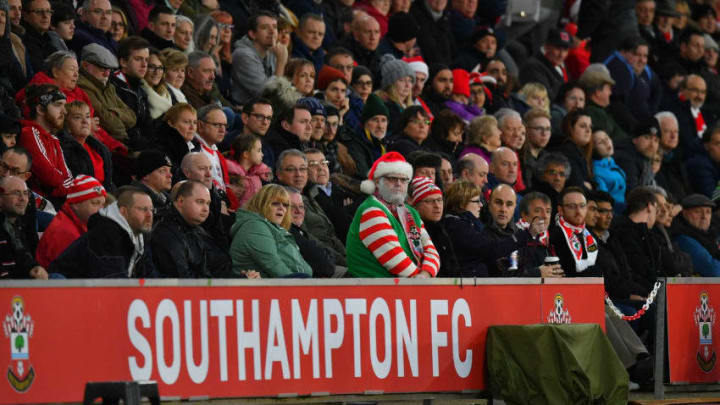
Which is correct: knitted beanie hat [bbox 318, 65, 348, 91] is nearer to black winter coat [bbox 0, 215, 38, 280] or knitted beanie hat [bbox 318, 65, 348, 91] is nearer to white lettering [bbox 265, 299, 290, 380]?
black winter coat [bbox 0, 215, 38, 280]

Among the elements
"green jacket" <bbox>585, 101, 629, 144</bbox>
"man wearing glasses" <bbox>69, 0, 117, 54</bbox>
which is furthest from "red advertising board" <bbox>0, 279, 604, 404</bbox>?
"green jacket" <bbox>585, 101, 629, 144</bbox>

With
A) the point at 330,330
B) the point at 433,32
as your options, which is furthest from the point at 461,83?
the point at 330,330

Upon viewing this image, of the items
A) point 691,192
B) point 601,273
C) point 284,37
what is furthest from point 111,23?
point 691,192

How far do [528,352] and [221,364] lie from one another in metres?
2.31

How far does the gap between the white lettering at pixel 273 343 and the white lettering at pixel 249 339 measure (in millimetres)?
66

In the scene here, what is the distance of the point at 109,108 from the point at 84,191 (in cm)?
249

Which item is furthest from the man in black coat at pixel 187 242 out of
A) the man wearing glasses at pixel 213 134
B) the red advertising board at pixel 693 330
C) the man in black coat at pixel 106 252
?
the red advertising board at pixel 693 330

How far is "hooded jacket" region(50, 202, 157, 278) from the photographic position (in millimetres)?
9289

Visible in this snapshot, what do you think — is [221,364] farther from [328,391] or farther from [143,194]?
[143,194]

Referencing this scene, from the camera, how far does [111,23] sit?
46.6 feet

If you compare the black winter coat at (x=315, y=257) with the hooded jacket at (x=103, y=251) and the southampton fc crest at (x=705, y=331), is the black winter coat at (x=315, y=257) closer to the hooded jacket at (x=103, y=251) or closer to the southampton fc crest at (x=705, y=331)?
the hooded jacket at (x=103, y=251)

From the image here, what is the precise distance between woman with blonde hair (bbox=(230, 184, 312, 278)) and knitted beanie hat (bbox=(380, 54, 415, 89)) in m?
5.22

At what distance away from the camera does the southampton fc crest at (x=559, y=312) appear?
34.8 feet

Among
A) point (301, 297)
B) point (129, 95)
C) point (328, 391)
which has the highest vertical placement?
point (129, 95)
